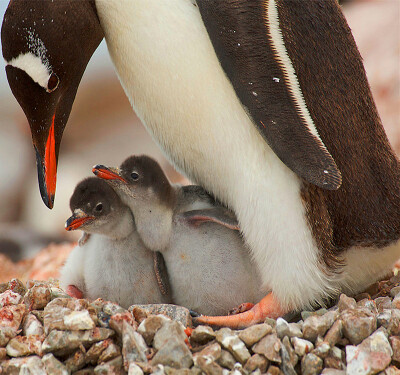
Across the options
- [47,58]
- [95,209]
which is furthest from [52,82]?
[95,209]

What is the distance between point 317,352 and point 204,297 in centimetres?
40

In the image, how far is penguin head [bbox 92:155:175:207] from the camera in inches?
58.5

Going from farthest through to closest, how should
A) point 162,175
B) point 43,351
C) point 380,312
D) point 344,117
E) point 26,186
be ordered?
1. point 26,186
2. point 162,175
3. point 344,117
4. point 380,312
5. point 43,351

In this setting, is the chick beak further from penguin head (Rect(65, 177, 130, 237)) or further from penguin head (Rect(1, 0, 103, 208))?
penguin head (Rect(1, 0, 103, 208))

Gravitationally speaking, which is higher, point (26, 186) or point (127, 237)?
point (26, 186)

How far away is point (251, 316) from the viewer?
1400mm

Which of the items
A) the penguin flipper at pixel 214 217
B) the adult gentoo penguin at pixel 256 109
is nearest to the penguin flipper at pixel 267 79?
the adult gentoo penguin at pixel 256 109

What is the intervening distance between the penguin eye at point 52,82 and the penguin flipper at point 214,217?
1.45 ft

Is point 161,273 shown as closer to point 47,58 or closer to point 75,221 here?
point 75,221

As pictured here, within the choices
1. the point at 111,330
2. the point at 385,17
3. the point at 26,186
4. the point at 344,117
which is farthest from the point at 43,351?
the point at 385,17

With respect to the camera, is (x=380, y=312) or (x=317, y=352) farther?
(x=380, y=312)

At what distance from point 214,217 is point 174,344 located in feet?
1.45

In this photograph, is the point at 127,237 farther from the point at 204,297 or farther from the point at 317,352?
the point at 317,352

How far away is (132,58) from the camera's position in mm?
1360
